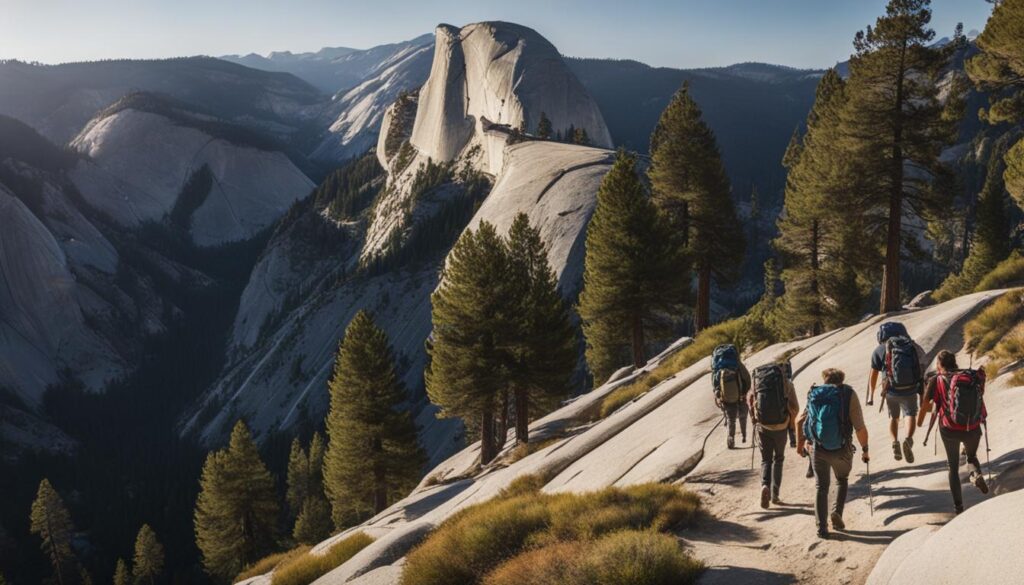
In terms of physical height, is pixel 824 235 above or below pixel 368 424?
above

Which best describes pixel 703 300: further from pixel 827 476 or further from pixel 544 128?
pixel 544 128

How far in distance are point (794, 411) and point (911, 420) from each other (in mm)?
1999

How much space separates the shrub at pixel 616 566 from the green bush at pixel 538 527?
0.89 m

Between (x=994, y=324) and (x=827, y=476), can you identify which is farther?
(x=994, y=324)

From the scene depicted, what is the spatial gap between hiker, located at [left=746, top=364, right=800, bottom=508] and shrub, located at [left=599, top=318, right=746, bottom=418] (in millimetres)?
13079

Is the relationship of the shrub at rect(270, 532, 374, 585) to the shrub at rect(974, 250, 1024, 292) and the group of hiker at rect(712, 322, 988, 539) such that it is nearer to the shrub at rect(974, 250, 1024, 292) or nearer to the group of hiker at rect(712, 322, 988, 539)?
the group of hiker at rect(712, 322, 988, 539)

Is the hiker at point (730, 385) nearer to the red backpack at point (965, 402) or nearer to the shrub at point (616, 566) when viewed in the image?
the red backpack at point (965, 402)

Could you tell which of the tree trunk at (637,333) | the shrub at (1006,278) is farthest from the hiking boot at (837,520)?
the tree trunk at (637,333)

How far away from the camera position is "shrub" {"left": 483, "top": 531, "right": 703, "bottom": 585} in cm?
705

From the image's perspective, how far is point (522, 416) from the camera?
25.3 m

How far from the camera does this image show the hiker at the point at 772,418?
364 inches

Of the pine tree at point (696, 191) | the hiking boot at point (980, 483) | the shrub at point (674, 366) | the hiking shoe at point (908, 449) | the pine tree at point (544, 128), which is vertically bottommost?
the shrub at point (674, 366)

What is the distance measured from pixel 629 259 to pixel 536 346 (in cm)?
556

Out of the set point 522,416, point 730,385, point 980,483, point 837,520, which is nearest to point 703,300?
point 522,416
